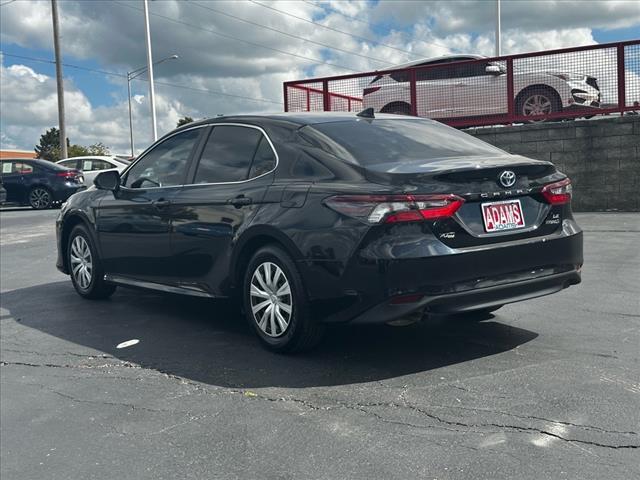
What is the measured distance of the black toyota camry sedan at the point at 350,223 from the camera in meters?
4.21

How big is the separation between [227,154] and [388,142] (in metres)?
1.28

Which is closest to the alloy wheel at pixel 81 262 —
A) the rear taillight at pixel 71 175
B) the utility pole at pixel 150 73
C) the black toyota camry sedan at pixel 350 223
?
the black toyota camry sedan at pixel 350 223

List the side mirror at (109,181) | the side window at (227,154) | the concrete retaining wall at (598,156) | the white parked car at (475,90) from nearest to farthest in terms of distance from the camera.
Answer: the side window at (227,154)
the side mirror at (109,181)
the concrete retaining wall at (598,156)
the white parked car at (475,90)

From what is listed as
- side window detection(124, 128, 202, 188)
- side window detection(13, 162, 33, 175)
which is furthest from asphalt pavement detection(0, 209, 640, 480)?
side window detection(13, 162, 33, 175)

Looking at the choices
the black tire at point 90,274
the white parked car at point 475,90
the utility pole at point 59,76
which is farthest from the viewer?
the utility pole at point 59,76

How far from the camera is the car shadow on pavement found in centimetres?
452

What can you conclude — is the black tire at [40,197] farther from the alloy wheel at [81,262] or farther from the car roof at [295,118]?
the car roof at [295,118]

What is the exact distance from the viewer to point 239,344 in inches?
208

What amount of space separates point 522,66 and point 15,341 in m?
11.1

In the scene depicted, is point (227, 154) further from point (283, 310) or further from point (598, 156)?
point (598, 156)

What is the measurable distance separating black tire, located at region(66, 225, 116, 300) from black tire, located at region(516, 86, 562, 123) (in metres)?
9.77

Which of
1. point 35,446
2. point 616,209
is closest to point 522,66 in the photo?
point 616,209

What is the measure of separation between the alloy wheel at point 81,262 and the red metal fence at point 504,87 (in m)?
6.85

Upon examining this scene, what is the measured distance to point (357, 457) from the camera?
129 inches
